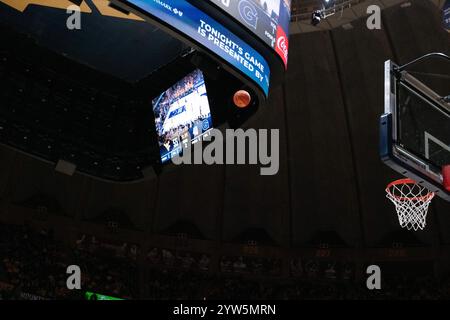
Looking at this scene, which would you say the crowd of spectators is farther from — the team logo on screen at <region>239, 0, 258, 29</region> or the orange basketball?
the team logo on screen at <region>239, 0, 258, 29</region>

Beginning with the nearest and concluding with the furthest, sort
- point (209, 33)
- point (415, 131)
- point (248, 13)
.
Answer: point (209, 33) < point (248, 13) < point (415, 131)

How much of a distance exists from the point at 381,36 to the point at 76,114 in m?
9.96

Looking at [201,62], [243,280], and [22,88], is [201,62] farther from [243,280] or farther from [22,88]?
[243,280]

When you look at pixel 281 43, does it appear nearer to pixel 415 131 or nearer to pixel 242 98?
pixel 242 98

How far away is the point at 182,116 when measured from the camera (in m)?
9.51

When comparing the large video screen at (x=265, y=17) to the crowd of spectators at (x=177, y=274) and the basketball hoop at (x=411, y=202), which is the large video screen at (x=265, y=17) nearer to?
the basketball hoop at (x=411, y=202)

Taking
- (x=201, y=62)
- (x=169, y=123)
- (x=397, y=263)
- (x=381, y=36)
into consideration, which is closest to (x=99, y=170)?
(x=169, y=123)

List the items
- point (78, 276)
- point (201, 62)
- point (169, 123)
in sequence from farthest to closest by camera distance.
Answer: point (78, 276), point (169, 123), point (201, 62)

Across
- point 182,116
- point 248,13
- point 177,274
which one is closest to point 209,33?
point 248,13

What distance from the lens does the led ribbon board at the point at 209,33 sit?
5.99 metres

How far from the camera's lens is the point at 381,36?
15.9m

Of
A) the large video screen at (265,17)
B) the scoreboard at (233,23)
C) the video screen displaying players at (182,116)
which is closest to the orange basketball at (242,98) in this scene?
the scoreboard at (233,23)

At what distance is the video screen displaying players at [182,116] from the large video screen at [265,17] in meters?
2.10

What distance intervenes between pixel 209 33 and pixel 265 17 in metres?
1.09
